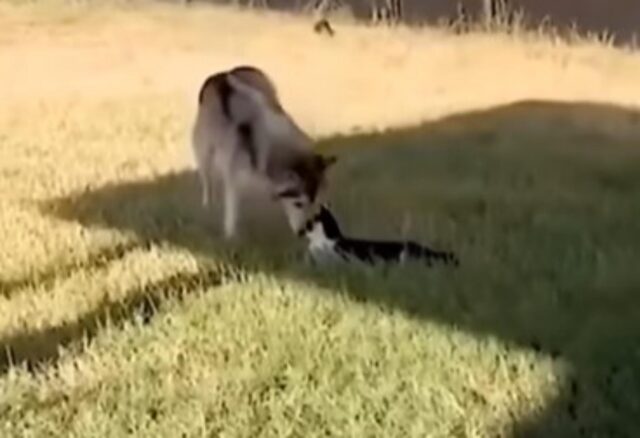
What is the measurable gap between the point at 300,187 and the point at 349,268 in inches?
24.8

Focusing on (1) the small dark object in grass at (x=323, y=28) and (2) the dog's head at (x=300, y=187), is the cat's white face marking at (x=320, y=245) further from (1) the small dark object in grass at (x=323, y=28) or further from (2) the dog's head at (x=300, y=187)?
(1) the small dark object in grass at (x=323, y=28)

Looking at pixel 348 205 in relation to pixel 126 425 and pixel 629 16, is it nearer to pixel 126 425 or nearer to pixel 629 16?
pixel 126 425

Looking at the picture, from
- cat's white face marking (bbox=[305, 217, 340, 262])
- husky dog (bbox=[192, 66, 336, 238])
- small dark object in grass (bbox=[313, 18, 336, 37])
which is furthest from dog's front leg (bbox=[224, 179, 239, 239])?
small dark object in grass (bbox=[313, 18, 336, 37])

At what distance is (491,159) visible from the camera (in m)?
8.46

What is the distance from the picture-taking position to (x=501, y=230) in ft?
22.4

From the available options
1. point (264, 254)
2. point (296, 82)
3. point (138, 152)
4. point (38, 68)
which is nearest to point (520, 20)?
point (296, 82)

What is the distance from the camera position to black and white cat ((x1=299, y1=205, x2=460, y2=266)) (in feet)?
20.7

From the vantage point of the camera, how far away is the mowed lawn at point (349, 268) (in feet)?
15.8

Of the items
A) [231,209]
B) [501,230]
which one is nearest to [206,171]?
[231,209]

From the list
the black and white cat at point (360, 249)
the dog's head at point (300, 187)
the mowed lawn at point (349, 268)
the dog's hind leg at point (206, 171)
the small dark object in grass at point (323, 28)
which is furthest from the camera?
the small dark object in grass at point (323, 28)

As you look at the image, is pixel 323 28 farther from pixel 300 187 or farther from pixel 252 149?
pixel 300 187

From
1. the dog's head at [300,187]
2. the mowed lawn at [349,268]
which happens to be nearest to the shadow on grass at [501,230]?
the mowed lawn at [349,268]

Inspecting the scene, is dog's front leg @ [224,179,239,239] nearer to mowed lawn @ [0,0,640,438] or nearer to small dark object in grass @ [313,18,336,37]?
mowed lawn @ [0,0,640,438]

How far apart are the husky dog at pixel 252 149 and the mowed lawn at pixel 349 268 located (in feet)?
0.58
